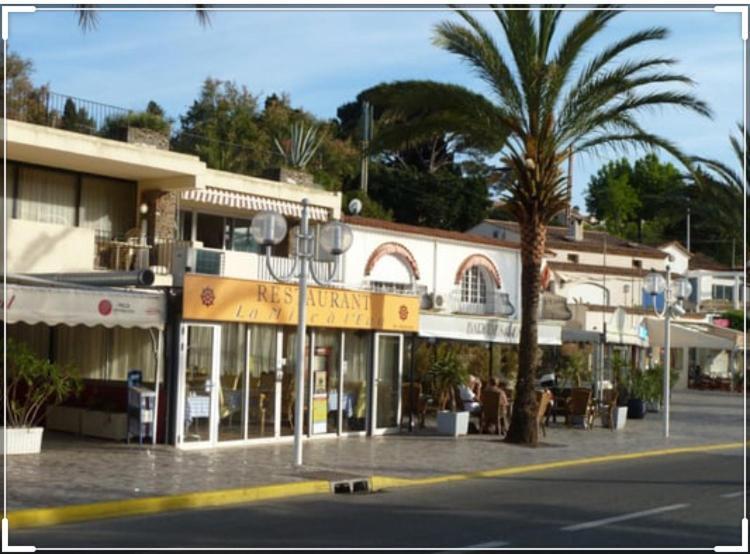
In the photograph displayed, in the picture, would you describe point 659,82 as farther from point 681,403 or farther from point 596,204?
point 596,204

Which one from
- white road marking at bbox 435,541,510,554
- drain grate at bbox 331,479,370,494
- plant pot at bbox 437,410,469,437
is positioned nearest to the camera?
white road marking at bbox 435,541,510,554

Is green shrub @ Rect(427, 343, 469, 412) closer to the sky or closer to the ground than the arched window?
closer to the ground

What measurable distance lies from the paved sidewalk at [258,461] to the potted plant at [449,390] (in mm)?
579

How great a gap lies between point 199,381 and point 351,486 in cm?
571

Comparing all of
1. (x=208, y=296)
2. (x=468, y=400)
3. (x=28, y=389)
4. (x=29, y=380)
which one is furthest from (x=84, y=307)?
(x=468, y=400)

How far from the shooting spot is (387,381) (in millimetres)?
25922

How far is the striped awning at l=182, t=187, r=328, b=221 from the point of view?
90.8ft

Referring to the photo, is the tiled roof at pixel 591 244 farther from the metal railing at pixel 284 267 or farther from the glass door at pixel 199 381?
the glass door at pixel 199 381

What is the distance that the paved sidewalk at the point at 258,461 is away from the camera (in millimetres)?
15000

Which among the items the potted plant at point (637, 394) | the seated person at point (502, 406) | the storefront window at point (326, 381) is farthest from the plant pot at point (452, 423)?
the potted plant at point (637, 394)

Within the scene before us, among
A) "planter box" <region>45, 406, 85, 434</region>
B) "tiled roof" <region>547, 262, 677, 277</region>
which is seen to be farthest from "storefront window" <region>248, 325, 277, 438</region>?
"tiled roof" <region>547, 262, 677, 277</region>

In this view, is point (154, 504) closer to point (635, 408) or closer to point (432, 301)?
point (432, 301)

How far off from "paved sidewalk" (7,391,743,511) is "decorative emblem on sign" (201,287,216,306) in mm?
2837

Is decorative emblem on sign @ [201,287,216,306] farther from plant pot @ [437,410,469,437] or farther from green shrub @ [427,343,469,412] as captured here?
green shrub @ [427,343,469,412]
